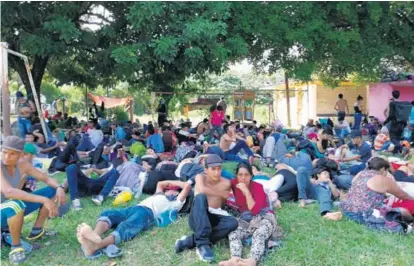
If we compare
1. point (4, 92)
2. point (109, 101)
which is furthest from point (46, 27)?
point (109, 101)

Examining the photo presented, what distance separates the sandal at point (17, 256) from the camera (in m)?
4.05

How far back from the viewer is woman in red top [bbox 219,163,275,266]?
13.1 ft

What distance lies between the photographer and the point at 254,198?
4652 mm

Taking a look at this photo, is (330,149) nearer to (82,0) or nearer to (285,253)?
(285,253)

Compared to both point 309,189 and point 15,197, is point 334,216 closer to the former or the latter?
point 309,189

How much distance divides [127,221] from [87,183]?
1.66m

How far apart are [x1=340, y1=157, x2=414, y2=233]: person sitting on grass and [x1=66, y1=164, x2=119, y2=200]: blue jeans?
3210 millimetres

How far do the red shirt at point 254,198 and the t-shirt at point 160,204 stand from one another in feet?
2.57

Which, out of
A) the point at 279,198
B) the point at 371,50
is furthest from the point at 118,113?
the point at 279,198

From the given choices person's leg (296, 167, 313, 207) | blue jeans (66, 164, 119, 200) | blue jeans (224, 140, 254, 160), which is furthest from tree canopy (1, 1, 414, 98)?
person's leg (296, 167, 313, 207)

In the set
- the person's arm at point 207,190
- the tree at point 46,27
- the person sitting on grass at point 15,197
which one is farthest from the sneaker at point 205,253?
the tree at point 46,27

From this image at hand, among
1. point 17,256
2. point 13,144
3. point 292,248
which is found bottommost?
point 292,248

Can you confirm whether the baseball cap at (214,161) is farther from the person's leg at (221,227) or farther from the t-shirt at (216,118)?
the t-shirt at (216,118)

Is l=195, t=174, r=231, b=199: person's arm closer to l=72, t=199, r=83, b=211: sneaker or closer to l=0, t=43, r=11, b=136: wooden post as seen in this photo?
l=72, t=199, r=83, b=211: sneaker
